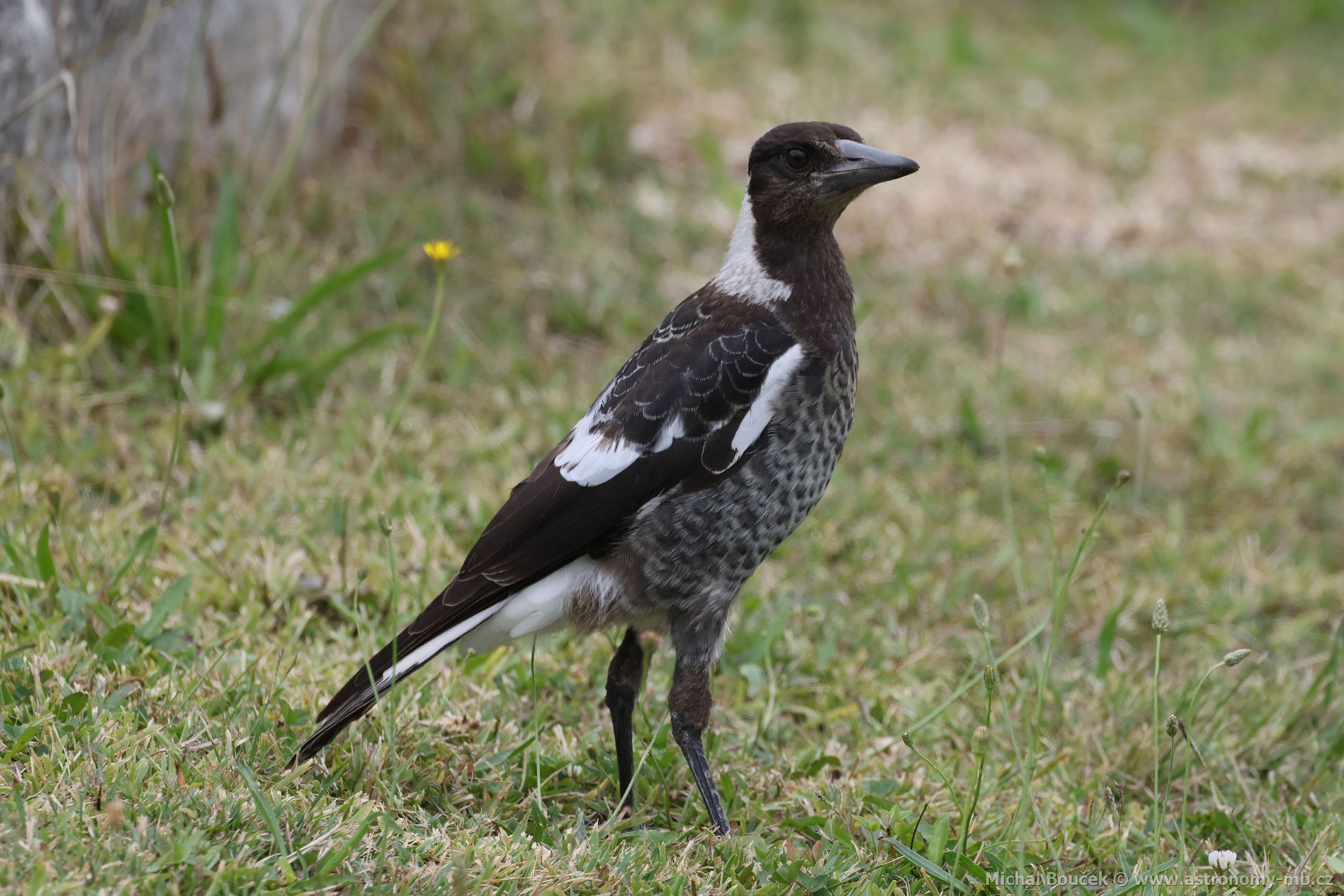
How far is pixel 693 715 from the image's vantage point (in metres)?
2.39

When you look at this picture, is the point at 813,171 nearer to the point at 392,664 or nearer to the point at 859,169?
the point at 859,169

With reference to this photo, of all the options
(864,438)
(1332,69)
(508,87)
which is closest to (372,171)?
(508,87)

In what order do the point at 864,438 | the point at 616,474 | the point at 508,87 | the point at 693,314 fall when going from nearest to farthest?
the point at 616,474, the point at 693,314, the point at 864,438, the point at 508,87

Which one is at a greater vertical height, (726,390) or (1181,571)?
(726,390)

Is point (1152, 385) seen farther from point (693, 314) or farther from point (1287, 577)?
point (693, 314)

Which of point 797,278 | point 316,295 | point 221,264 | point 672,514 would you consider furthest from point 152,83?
point 672,514

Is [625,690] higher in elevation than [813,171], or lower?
lower

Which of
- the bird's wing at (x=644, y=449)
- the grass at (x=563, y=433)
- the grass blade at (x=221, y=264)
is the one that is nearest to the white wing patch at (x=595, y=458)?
the bird's wing at (x=644, y=449)

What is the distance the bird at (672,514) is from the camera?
236 cm

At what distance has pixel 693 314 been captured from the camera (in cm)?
257

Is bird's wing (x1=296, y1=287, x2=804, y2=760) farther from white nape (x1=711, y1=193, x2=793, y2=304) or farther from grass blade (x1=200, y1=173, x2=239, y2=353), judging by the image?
grass blade (x1=200, y1=173, x2=239, y2=353)

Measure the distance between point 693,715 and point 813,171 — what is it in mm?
1031

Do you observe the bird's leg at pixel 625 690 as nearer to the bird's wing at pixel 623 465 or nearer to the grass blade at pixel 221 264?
the bird's wing at pixel 623 465

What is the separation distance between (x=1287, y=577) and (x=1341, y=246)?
2.96 m
